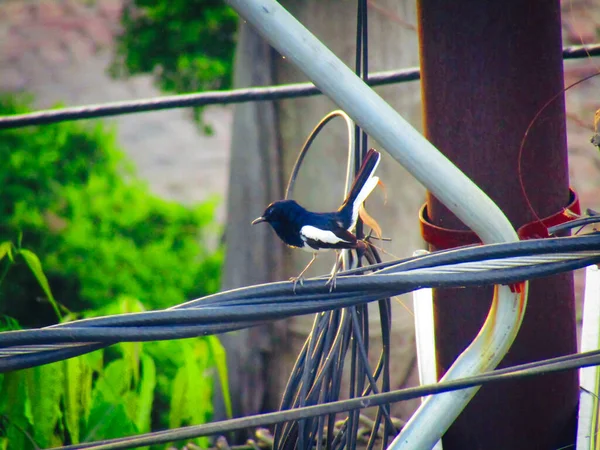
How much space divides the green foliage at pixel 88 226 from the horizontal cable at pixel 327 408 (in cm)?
342

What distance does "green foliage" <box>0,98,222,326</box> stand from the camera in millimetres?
4977

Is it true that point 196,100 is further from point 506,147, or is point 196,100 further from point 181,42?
point 181,42

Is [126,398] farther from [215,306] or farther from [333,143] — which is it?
[333,143]

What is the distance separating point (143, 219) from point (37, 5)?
8368mm

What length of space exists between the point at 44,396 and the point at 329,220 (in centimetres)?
101

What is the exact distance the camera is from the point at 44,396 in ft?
7.75

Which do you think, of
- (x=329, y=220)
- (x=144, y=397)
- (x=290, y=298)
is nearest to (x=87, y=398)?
(x=144, y=397)

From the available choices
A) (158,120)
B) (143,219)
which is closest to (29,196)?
(143,219)

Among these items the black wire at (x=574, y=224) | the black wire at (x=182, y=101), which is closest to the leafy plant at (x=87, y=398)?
the black wire at (x=182, y=101)

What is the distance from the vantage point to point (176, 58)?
18.2 feet

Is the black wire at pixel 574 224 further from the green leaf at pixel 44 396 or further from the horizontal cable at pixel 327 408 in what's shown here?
the green leaf at pixel 44 396

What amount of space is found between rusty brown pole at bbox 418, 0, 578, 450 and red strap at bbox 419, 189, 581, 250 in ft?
0.09

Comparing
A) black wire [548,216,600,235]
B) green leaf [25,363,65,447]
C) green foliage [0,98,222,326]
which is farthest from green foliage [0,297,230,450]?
green foliage [0,98,222,326]

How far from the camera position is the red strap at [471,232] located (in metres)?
1.87
